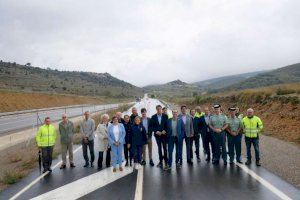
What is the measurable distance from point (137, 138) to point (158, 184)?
9.24 feet

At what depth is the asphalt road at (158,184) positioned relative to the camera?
354 inches

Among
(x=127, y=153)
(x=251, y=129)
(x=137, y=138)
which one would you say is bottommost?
(x=127, y=153)

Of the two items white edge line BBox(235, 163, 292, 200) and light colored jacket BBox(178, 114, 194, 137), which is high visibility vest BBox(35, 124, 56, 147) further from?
white edge line BBox(235, 163, 292, 200)

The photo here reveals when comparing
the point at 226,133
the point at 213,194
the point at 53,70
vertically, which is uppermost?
the point at 53,70

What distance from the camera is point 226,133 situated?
13539 mm

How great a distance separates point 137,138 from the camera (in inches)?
499

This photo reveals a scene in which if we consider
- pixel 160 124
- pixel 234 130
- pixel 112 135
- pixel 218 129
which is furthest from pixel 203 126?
pixel 112 135

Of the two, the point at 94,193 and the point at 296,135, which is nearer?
the point at 94,193

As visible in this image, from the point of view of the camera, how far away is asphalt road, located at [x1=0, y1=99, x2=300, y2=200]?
29.5 ft

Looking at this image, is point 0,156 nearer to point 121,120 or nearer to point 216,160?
point 121,120

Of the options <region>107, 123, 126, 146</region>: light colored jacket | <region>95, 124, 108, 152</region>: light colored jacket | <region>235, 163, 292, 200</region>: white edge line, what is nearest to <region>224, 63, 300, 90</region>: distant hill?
<region>95, 124, 108, 152</region>: light colored jacket

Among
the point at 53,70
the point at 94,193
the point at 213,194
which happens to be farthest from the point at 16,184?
the point at 53,70

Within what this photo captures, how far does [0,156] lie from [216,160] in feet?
32.4

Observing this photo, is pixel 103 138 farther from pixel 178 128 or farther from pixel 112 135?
pixel 178 128
